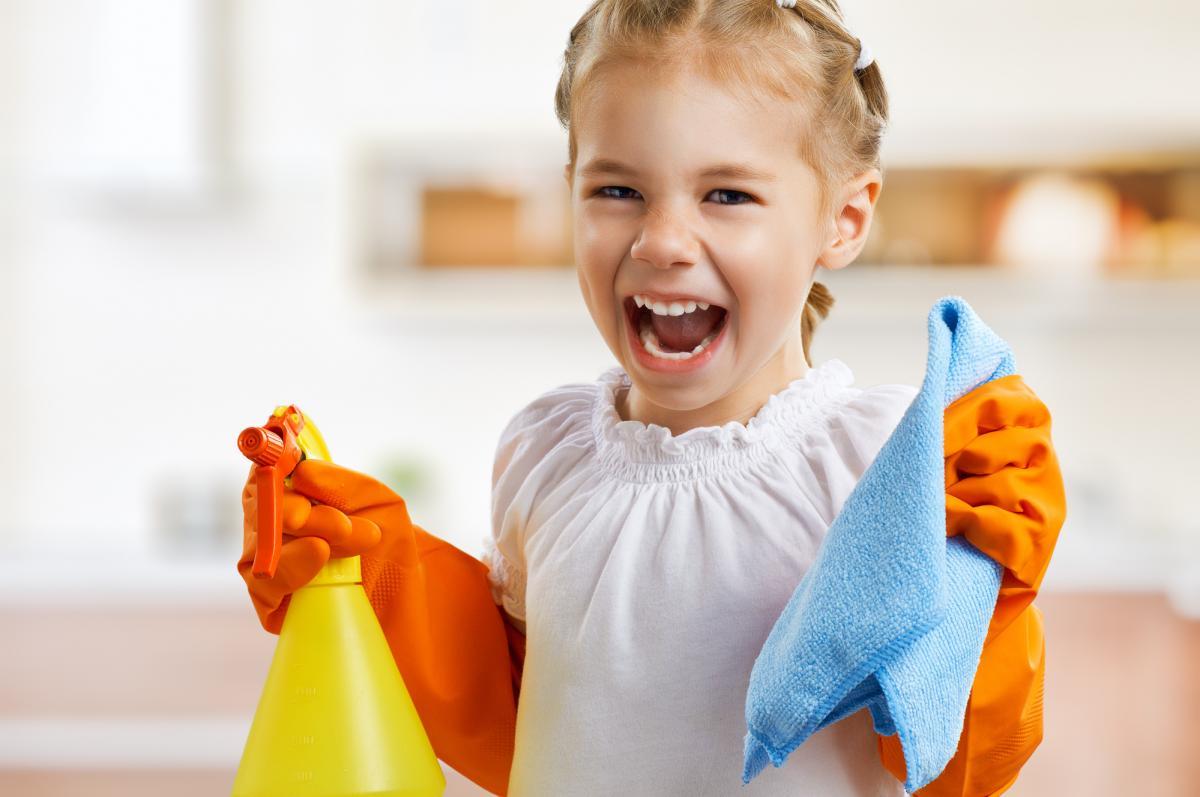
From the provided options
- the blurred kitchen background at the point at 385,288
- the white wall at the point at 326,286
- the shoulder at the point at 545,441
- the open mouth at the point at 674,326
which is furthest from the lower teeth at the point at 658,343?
the white wall at the point at 326,286

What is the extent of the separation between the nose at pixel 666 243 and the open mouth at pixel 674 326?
42 mm

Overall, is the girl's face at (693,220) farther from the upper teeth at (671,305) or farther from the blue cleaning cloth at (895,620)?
the blue cleaning cloth at (895,620)

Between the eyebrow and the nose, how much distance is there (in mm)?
29

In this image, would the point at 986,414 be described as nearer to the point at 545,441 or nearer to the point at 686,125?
the point at 686,125

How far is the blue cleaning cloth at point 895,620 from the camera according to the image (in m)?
0.59

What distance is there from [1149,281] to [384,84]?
171 cm

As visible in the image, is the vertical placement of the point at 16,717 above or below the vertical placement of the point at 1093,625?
below

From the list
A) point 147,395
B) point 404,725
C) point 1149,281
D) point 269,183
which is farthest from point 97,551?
point 404,725

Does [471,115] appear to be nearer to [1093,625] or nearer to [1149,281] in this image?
[1149,281]

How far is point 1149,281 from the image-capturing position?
9.05 feet

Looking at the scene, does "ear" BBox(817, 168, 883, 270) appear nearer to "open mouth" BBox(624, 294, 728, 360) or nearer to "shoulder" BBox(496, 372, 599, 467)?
"open mouth" BBox(624, 294, 728, 360)

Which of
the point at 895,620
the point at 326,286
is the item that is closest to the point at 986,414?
the point at 895,620

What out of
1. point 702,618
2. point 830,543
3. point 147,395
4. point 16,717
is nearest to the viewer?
point 830,543

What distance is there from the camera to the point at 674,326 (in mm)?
775
